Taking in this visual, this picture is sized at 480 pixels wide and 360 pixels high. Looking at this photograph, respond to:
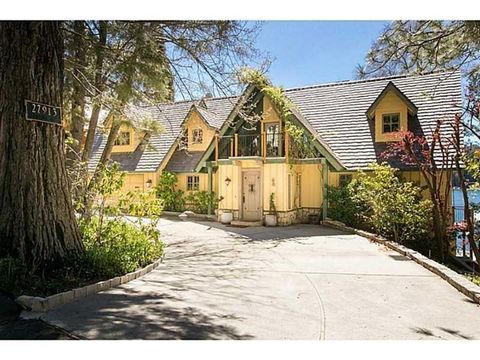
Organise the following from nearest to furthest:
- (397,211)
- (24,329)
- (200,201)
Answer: (24,329) < (397,211) < (200,201)

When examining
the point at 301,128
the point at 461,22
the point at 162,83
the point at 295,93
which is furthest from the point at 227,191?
the point at 461,22

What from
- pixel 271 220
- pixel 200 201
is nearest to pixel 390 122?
pixel 271 220

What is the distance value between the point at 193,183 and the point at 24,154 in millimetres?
9345

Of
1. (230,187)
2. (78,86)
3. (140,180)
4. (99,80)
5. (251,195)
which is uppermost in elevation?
(99,80)

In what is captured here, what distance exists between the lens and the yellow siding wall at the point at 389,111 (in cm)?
995

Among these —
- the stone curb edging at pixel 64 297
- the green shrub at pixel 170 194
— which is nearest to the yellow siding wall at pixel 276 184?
the green shrub at pixel 170 194

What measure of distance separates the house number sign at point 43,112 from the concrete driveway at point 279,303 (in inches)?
73.3

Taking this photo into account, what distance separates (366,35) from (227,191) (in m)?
7.09

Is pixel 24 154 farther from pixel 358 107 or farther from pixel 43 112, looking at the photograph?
pixel 358 107

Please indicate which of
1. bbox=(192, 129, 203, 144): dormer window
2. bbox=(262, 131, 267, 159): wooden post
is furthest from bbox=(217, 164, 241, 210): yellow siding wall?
bbox=(192, 129, 203, 144): dormer window

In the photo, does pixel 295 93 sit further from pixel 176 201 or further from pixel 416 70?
pixel 416 70

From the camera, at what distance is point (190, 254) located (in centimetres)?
602

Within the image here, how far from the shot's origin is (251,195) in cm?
1055

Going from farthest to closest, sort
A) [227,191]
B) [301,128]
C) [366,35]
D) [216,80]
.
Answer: [227,191] < [301,128] < [216,80] < [366,35]
